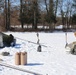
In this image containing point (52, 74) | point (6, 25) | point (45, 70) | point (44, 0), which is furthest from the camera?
point (44, 0)

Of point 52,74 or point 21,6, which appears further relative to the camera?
point 21,6

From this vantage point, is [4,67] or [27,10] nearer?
[4,67]

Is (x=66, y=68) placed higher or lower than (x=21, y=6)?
lower

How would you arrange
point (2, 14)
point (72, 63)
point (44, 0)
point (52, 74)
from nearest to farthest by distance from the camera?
point (52, 74) → point (72, 63) → point (2, 14) → point (44, 0)

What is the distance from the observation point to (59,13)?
50.4 metres

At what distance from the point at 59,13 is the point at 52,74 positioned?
141 ft

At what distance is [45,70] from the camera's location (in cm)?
866

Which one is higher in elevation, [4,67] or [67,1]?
[67,1]

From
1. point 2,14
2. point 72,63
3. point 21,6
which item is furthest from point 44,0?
point 72,63

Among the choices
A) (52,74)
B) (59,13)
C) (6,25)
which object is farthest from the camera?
(59,13)

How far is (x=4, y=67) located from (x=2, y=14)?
3493 centimetres

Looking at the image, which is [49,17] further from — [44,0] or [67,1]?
[67,1]

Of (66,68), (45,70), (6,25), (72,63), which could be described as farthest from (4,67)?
(6,25)

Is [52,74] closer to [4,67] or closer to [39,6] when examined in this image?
[4,67]
